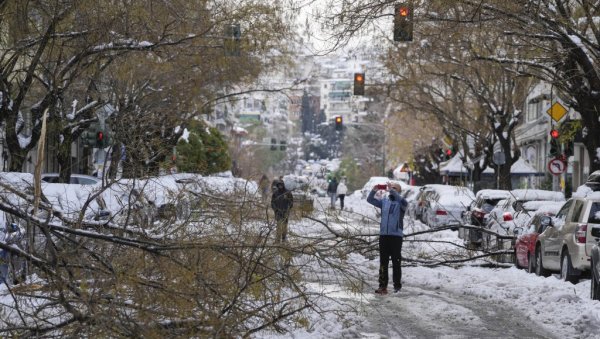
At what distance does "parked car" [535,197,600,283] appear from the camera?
747 inches

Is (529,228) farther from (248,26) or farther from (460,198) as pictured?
(460,198)

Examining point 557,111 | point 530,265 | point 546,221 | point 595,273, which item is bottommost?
point 530,265

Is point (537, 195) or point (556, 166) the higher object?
point (556, 166)

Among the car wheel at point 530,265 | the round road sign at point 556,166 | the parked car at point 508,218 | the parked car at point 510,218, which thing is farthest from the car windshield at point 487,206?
the car wheel at point 530,265

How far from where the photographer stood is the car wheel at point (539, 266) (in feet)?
69.7

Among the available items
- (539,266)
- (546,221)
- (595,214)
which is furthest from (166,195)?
(539,266)

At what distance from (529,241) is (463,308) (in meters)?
6.80

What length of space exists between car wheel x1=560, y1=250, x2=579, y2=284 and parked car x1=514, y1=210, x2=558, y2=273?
1750 millimetres

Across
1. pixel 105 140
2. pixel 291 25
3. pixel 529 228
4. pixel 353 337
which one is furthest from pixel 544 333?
pixel 105 140

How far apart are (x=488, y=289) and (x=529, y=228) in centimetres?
498

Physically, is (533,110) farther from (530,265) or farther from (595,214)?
(595,214)

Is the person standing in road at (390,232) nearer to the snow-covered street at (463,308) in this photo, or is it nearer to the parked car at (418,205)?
the snow-covered street at (463,308)

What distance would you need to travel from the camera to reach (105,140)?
34.4m

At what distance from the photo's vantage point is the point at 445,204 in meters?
39.9
